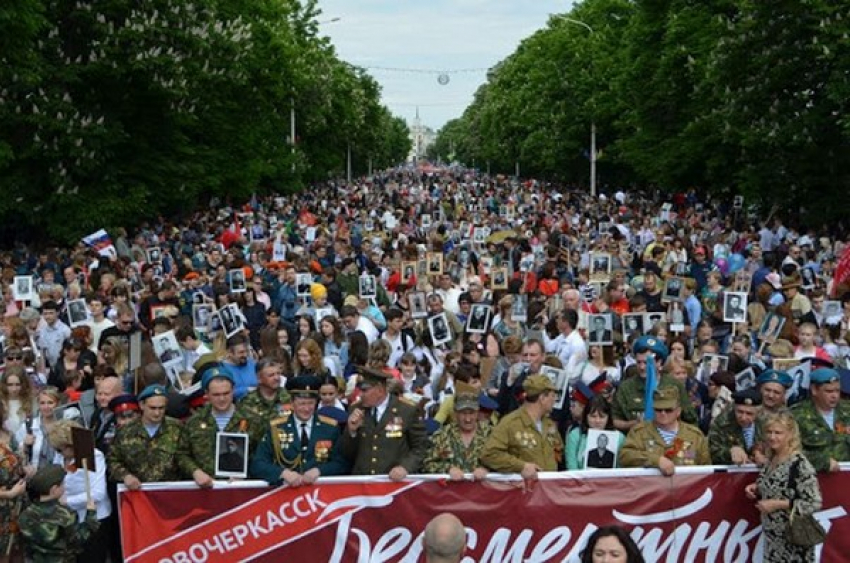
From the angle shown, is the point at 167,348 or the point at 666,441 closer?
the point at 666,441

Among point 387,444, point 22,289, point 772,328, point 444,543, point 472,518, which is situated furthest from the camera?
point 22,289

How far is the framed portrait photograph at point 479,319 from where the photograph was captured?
1419 centimetres

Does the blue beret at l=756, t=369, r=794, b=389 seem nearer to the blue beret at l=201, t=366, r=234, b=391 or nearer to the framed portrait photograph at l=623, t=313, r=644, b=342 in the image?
the blue beret at l=201, t=366, r=234, b=391

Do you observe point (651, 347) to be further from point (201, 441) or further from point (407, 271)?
point (407, 271)

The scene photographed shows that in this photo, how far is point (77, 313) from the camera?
583 inches

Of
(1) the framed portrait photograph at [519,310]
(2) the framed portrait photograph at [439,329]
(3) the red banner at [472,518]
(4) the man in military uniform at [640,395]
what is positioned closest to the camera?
(3) the red banner at [472,518]

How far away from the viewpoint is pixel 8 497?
8.07 meters

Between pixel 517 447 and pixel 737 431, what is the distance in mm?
1558

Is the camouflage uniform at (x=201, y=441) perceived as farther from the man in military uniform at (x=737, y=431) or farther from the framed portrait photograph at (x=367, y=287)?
the framed portrait photograph at (x=367, y=287)

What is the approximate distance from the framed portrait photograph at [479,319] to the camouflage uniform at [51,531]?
272 inches

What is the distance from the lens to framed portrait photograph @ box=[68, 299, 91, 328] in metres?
14.7

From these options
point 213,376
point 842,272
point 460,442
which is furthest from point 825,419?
point 842,272

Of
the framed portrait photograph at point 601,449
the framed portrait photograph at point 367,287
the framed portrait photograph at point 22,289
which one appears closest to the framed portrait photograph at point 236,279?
the framed portrait photograph at point 367,287

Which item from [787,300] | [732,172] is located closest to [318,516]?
[787,300]
